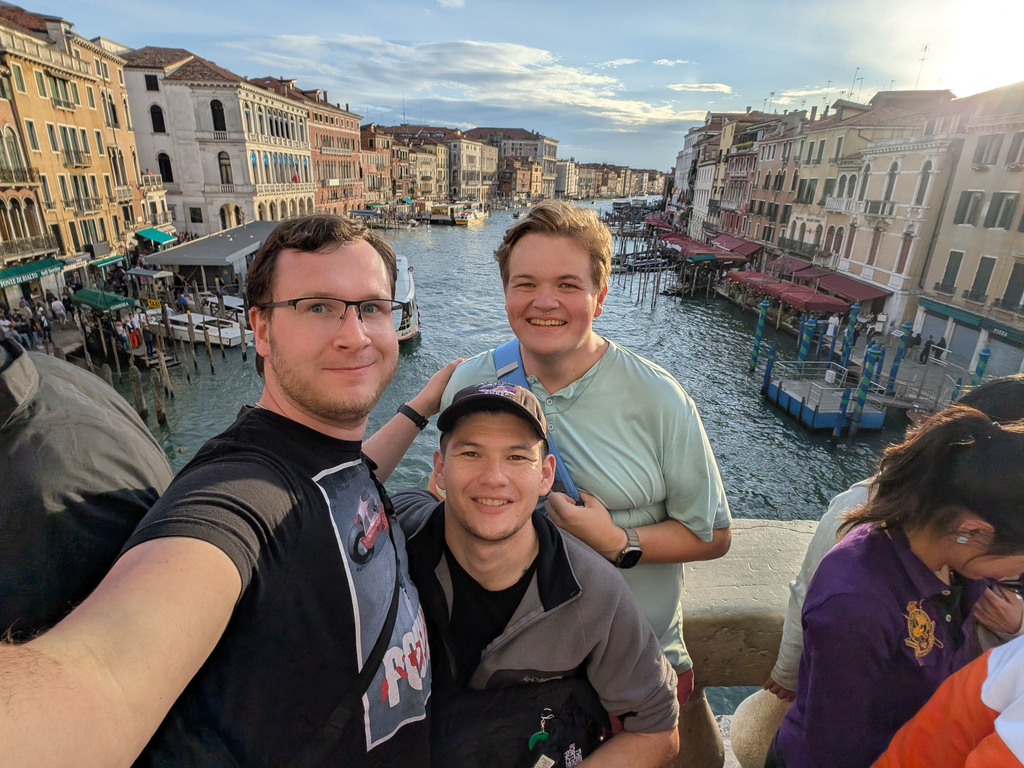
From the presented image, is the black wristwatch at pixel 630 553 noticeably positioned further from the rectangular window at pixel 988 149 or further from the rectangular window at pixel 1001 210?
the rectangular window at pixel 988 149

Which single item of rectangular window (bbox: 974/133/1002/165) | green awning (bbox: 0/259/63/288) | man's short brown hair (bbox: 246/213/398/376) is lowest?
green awning (bbox: 0/259/63/288)

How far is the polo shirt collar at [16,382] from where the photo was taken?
1.03 m

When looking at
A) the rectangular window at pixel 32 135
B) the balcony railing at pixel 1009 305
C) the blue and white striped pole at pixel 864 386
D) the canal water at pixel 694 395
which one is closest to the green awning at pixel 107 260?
the rectangular window at pixel 32 135

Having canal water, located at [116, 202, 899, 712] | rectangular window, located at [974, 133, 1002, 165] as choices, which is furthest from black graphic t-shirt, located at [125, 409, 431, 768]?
rectangular window, located at [974, 133, 1002, 165]

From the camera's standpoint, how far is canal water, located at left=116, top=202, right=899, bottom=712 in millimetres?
13336

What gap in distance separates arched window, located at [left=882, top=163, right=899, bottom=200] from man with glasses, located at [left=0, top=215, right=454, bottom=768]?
2595cm

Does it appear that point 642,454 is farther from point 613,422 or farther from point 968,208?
point 968,208

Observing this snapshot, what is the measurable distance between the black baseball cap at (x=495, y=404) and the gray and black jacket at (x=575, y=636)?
11.0 inches

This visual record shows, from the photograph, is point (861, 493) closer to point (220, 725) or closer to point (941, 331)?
point (220, 725)

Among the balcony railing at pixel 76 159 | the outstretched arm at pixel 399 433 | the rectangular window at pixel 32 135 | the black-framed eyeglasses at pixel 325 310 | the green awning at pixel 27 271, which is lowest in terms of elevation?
the green awning at pixel 27 271

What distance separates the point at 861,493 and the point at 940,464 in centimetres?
44

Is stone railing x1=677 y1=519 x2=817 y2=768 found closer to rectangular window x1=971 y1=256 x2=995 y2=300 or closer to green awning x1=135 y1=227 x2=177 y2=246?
rectangular window x1=971 y1=256 x2=995 y2=300

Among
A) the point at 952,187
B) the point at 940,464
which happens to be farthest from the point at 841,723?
the point at 952,187

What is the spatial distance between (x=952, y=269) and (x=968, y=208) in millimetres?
1967
